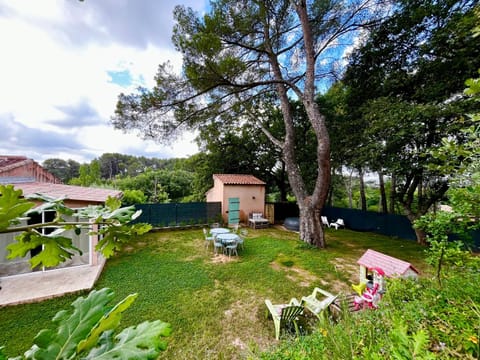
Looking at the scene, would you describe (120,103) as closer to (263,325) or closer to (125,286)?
(125,286)

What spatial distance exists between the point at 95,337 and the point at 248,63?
1041 cm

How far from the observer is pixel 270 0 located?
872 cm

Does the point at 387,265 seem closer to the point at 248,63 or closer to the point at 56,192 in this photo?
the point at 56,192

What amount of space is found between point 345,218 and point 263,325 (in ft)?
37.1

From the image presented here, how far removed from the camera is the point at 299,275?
6141 mm

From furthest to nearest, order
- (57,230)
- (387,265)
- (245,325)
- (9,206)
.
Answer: (387,265) < (245,325) < (57,230) < (9,206)

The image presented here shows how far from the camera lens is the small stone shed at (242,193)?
1255 cm

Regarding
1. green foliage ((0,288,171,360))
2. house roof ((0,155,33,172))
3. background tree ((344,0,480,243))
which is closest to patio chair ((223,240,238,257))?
background tree ((344,0,480,243))

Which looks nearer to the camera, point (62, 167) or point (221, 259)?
point (221, 259)

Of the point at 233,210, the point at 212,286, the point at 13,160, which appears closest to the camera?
the point at 212,286

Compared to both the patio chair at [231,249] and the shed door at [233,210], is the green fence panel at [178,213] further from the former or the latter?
the patio chair at [231,249]

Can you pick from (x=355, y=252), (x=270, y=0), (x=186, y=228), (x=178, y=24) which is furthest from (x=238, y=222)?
(x=270, y=0)

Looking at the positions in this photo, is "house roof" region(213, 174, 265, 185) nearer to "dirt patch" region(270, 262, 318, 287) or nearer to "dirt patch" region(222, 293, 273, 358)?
"dirt patch" region(270, 262, 318, 287)

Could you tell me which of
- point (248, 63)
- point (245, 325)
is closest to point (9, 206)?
point (245, 325)
